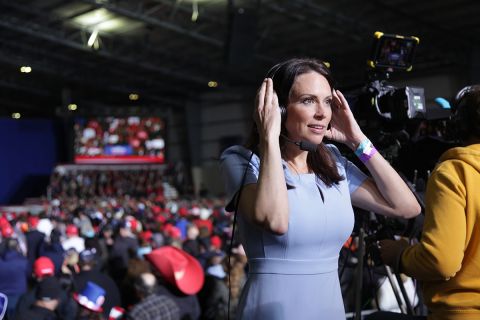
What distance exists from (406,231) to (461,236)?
733 mm

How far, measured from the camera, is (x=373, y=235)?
2346 millimetres

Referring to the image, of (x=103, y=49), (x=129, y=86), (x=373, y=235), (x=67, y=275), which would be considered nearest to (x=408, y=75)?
(x=103, y=49)

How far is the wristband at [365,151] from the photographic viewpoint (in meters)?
1.80

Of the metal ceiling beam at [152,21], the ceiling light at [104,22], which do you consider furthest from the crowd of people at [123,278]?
the ceiling light at [104,22]

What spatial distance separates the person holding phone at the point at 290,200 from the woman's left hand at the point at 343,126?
0.12m

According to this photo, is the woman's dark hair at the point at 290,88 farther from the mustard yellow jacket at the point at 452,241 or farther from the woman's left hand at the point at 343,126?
the mustard yellow jacket at the point at 452,241

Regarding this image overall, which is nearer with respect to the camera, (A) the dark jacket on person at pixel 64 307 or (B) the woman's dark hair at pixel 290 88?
(B) the woman's dark hair at pixel 290 88

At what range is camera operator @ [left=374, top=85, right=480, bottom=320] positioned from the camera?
5.05 feet

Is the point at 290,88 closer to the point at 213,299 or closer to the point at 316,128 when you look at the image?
the point at 316,128

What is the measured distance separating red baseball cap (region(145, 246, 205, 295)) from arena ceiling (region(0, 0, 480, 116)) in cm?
827

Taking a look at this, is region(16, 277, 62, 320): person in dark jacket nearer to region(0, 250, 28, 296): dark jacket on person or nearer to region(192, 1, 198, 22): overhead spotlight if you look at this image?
region(0, 250, 28, 296): dark jacket on person

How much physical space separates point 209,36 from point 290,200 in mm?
17435

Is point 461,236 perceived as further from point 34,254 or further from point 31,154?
point 31,154

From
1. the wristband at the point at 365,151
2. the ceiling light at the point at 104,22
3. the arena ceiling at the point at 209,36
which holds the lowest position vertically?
the wristband at the point at 365,151
